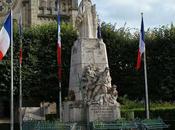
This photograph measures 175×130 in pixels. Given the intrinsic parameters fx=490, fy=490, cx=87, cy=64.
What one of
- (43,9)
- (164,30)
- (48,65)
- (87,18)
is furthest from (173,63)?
(43,9)

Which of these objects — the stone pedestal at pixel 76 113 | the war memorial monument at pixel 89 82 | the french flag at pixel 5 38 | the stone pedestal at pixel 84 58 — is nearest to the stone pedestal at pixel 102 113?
the war memorial monument at pixel 89 82

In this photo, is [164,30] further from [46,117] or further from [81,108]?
[81,108]

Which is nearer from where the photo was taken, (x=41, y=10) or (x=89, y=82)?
(x=89, y=82)

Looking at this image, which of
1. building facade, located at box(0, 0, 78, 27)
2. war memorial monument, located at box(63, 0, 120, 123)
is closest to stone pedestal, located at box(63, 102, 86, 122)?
war memorial monument, located at box(63, 0, 120, 123)

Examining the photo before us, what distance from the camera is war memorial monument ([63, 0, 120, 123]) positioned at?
2430 cm

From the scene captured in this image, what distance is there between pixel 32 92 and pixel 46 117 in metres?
4.75

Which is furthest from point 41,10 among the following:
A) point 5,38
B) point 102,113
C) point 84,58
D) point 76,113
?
point 102,113

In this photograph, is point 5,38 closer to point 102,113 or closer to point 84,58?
point 84,58

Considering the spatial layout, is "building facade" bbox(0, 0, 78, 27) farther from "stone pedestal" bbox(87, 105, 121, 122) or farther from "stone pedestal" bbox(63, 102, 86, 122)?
"stone pedestal" bbox(87, 105, 121, 122)

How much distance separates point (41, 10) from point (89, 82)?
42.5 m

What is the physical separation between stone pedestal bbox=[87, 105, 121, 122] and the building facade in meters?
39.1

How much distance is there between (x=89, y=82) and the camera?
966 inches

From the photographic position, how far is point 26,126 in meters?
24.8

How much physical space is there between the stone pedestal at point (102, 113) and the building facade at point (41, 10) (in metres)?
39.1
